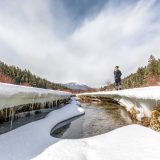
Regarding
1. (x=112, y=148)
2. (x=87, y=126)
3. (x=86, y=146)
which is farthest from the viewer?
(x=87, y=126)

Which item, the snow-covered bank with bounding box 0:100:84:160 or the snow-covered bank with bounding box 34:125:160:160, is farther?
the snow-covered bank with bounding box 0:100:84:160

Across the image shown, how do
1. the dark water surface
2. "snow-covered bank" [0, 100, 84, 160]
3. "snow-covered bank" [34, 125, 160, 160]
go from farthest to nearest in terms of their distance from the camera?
the dark water surface, "snow-covered bank" [0, 100, 84, 160], "snow-covered bank" [34, 125, 160, 160]

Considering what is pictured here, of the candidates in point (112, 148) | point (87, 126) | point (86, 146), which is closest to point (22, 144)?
point (86, 146)

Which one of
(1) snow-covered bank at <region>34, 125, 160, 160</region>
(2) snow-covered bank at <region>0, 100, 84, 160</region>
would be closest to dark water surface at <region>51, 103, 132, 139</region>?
(2) snow-covered bank at <region>0, 100, 84, 160</region>

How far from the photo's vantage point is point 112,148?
4.97 metres

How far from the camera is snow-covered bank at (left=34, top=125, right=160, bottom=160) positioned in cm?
436

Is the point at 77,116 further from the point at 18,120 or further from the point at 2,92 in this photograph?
the point at 2,92

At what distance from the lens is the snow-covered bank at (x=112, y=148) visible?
4.36 meters

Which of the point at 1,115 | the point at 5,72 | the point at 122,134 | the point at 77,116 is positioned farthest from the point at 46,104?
the point at 5,72

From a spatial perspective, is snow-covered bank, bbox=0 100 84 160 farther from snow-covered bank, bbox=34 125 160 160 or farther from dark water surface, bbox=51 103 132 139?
dark water surface, bbox=51 103 132 139

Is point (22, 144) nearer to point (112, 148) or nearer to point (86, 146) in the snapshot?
point (86, 146)

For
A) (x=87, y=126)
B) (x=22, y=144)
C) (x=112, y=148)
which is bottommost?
(x=112, y=148)

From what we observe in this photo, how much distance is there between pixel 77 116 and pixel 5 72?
8395 centimetres

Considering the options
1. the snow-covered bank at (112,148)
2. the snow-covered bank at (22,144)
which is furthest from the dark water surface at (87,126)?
the snow-covered bank at (112,148)
